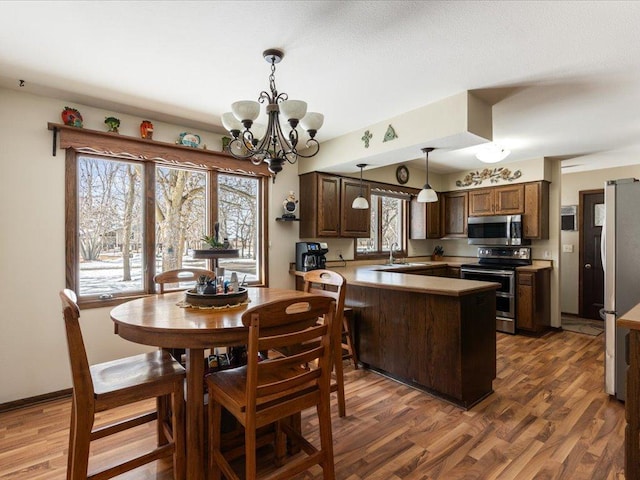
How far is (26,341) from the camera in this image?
265cm

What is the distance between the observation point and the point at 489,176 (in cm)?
526

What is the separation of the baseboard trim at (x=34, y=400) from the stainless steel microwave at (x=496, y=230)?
524 cm

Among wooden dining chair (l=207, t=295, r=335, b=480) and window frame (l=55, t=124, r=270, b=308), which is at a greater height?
window frame (l=55, t=124, r=270, b=308)

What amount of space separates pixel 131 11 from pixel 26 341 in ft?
8.30

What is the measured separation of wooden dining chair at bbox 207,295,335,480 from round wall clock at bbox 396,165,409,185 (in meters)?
4.05

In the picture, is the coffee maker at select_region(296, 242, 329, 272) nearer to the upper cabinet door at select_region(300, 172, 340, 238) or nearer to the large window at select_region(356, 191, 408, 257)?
the upper cabinet door at select_region(300, 172, 340, 238)

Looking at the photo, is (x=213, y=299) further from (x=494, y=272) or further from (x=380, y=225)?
(x=494, y=272)

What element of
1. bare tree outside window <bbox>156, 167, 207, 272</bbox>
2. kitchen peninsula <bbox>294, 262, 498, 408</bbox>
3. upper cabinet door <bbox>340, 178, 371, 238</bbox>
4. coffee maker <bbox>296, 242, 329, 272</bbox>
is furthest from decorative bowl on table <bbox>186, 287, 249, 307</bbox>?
upper cabinet door <bbox>340, 178, 371, 238</bbox>

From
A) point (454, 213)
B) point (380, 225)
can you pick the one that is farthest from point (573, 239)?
point (380, 225)

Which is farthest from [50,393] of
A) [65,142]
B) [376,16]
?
[376,16]

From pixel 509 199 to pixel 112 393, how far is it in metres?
5.17

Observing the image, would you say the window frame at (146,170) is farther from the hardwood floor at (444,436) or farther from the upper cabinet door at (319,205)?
the hardwood floor at (444,436)

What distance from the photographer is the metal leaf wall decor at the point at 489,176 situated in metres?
4.96

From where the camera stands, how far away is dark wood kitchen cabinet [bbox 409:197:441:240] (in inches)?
218
